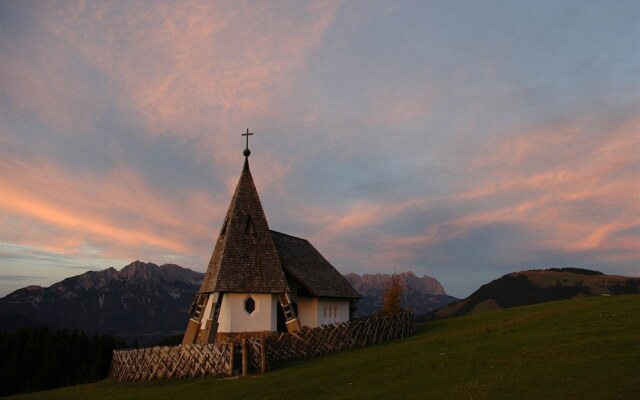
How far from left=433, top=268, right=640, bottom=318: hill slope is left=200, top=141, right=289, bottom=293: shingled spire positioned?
307 ft

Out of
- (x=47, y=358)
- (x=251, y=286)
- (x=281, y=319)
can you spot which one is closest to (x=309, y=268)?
(x=281, y=319)

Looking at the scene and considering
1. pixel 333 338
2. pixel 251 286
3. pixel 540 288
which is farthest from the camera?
pixel 540 288

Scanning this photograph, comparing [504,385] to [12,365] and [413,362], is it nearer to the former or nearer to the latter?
[413,362]

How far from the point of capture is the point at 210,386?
2216 cm

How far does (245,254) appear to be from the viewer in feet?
109

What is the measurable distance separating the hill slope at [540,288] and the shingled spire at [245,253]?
9348cm

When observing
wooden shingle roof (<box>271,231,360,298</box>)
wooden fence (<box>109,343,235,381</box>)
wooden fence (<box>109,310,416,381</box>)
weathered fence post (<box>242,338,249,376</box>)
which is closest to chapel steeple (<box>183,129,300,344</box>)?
wooden shingle roof (<box>271,231,360,298</box>)

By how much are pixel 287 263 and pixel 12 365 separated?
22.7 metres

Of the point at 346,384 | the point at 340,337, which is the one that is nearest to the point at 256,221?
the point at 340,337

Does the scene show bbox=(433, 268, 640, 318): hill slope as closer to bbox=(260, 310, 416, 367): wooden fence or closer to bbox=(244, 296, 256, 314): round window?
bbox=(260, 310, 416, 367): wooden fence

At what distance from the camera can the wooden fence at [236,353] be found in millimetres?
24750

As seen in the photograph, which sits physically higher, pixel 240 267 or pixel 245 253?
pixel 245 253

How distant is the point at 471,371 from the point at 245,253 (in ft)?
59.3

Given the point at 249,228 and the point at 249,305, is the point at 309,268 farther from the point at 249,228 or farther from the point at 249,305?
the point at 249,305
